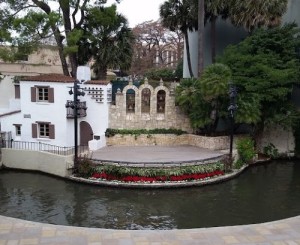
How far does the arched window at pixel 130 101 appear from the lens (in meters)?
24.9

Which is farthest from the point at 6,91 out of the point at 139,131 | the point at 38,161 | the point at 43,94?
the point at 139,131

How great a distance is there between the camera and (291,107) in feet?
80.8

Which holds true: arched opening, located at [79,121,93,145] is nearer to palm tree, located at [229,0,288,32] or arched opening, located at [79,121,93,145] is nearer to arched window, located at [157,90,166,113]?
arched window, located at [157,90,166,113]

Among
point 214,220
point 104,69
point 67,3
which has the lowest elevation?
point 214,220

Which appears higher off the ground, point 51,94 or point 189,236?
point 51,94

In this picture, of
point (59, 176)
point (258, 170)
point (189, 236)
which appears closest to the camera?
point (189, 236)

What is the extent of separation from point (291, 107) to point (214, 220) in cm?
1288

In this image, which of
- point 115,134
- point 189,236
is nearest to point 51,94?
point 115,134

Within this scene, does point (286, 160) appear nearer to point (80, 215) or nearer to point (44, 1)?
point (80, 215)

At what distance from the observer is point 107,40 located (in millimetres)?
27922

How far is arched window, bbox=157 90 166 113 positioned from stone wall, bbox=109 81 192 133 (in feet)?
1.13

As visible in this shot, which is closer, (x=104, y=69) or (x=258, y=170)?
(x=258, y=170)

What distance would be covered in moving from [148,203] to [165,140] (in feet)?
26.8

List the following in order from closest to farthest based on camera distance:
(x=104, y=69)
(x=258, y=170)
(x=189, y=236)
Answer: (x=189, y=236) < (x=258, y=170) < (x=104, y=69)
